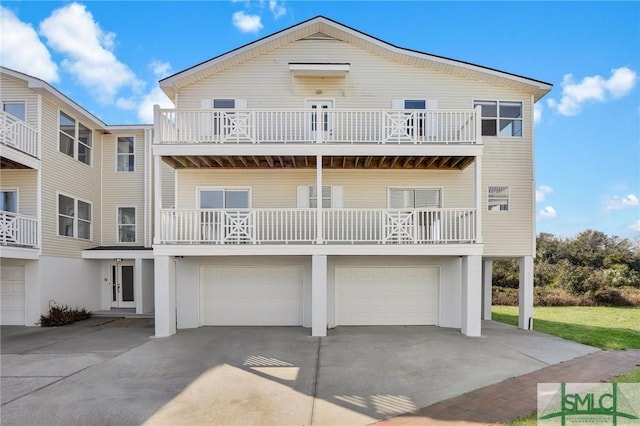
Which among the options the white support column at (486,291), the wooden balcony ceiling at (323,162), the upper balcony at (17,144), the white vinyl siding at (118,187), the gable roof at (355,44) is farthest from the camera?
the white vinyl siding at (118,187)

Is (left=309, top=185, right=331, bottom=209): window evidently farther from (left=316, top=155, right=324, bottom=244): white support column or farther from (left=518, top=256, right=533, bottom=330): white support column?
(left=518, top=256, right=533, bottom=330): white support column

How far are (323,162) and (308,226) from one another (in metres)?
2.20

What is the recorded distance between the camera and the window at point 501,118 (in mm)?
13164

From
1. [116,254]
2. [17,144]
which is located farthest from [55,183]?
[116,254]

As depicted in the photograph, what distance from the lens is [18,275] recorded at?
523 inches

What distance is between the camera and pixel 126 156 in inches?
658

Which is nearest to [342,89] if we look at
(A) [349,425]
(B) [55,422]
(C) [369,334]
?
(C) [369,334]

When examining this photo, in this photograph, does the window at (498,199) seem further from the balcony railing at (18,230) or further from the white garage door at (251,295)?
the balcony railing at (18,230)

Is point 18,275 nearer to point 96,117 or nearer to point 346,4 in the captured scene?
point 96,117

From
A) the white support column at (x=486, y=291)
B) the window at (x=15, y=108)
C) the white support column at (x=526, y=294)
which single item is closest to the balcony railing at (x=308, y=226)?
the white support column at (x=526, y=294)

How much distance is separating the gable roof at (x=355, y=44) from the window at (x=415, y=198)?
169 inches

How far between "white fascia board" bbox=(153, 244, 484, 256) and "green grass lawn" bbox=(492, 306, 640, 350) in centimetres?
430

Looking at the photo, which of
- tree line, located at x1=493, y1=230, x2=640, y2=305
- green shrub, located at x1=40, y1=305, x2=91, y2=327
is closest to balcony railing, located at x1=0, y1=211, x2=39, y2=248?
green shrub, located at x1=40, y1=305, x2=91, y2=327

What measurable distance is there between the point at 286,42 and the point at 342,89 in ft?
8.48
